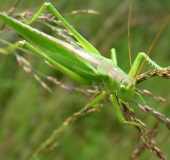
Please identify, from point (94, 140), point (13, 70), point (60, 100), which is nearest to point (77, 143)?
point (94, 140)

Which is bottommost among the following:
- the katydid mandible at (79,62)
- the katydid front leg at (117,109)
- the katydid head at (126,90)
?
the katydid front leg at (117,109)

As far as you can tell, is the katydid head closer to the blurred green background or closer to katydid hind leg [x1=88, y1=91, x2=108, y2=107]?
katydid hind leg [x1=88, y1=91, x2=108, y2=107]

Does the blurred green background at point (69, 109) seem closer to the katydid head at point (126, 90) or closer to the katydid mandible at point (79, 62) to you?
the katydid mandible at point (79, 62)

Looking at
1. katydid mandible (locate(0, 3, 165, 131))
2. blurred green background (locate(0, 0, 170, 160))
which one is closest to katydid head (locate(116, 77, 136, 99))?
katydid mandible (locate(0, 3, 165, 131))

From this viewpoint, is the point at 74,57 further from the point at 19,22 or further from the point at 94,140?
the point at 94,140

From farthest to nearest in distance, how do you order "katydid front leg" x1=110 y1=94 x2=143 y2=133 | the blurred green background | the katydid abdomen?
the blurred green background
the katydid abdomen
"katydid front leg" x1=110 y1=94 x2=143 y2=133

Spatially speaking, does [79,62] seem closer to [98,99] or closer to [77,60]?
[77,60]

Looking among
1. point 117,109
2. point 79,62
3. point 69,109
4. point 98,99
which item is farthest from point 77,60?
point 69,109

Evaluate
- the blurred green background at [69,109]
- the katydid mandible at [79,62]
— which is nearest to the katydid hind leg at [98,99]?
the katydid mandible at [79,62]
